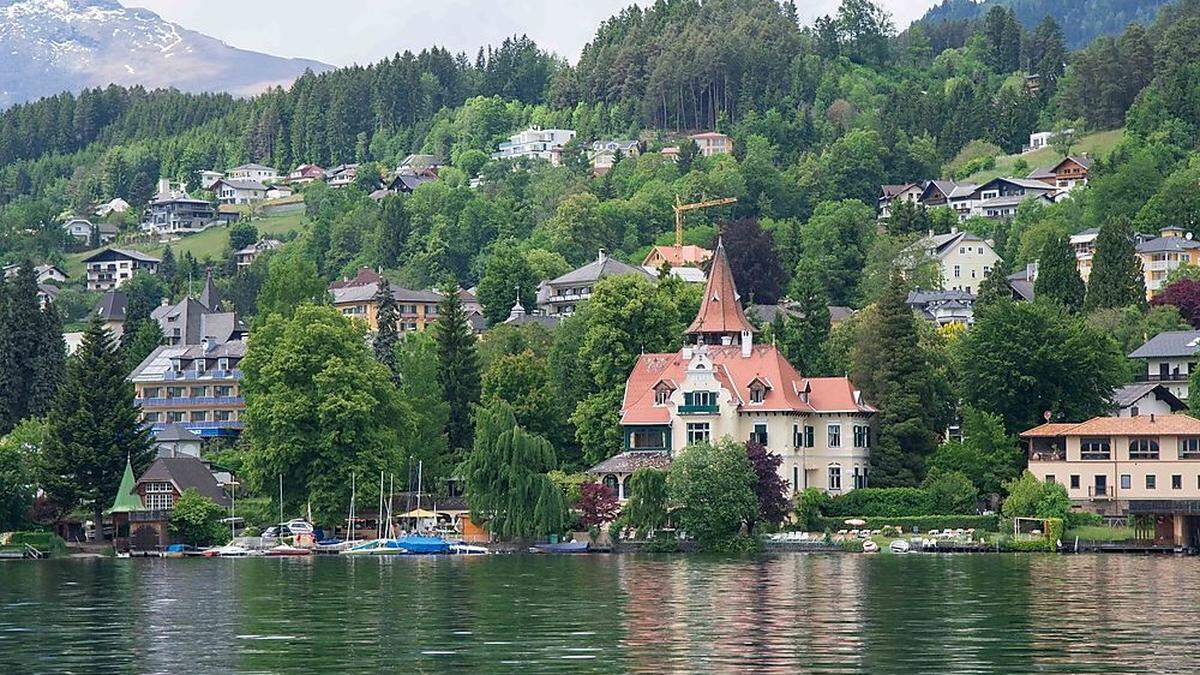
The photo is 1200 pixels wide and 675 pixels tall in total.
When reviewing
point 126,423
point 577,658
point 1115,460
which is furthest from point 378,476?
point 577,658

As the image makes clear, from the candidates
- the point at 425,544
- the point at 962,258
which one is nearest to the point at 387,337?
the point at 425,544

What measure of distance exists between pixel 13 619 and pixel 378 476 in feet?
150

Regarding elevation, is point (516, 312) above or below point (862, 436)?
above

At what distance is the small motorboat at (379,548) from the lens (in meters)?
99.0

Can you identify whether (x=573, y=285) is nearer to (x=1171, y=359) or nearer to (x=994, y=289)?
(x=994, y=289)

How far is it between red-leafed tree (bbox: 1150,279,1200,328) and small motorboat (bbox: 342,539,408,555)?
59758mm

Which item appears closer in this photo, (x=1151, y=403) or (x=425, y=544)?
(x=425, y=544)

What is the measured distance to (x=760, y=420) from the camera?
107 metres

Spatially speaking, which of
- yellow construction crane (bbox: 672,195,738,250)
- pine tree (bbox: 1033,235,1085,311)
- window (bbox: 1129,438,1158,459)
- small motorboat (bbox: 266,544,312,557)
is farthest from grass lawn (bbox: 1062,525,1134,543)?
yellow construction crane (bbox: 672,195,738,250)

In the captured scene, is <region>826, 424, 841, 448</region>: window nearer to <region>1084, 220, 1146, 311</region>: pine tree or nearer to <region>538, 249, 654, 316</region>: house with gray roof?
<region>1084, 220, 1146, 311</region>: pine tree

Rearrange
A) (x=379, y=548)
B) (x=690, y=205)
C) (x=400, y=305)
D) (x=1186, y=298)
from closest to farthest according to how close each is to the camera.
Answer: (x=379, y=548) < (x=1186, y=298) < (x=400, y=305) < (x=690, y=205)

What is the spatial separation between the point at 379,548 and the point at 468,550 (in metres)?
4.31

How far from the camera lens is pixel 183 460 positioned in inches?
4402

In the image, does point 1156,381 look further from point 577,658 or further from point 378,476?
point 577,658
